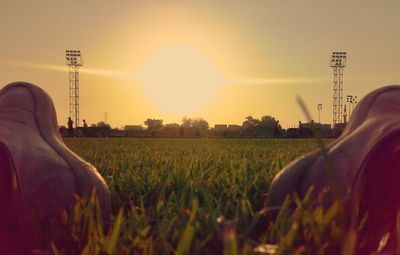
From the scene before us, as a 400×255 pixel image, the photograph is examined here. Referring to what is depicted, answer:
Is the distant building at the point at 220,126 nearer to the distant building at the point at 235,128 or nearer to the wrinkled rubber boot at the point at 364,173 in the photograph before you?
the distant building at the point at 235,128

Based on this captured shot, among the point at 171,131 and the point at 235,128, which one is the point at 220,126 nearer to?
the point at 235,128

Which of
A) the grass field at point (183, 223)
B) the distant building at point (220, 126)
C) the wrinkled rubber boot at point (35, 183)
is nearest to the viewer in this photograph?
the grass field at point (183, 223)

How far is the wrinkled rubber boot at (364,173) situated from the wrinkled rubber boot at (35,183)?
0.77 m

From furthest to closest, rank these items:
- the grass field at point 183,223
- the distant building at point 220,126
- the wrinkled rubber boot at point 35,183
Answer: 1. the distant building at point 220,126
2. the wrinkled rubber boot at point 35,183
3. the grass field at point 183,223

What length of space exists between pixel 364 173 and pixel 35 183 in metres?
1.22

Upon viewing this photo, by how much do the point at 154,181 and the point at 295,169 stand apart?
1113mm

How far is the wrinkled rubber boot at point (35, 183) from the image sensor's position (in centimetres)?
191

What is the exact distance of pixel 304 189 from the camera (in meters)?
2.14

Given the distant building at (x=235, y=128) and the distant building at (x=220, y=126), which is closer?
the distant building at (x=235, y=128)

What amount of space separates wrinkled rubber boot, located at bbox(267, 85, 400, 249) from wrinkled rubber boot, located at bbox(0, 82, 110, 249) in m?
0.77

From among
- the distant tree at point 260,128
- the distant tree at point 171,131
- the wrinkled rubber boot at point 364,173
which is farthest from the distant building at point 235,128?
the wrinkled rubber boot at point 364,173

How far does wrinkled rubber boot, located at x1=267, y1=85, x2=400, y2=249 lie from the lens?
1914 millimetres

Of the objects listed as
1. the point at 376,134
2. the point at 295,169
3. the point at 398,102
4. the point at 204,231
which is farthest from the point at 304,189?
the point at 398,102

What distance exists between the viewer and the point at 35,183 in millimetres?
2016
